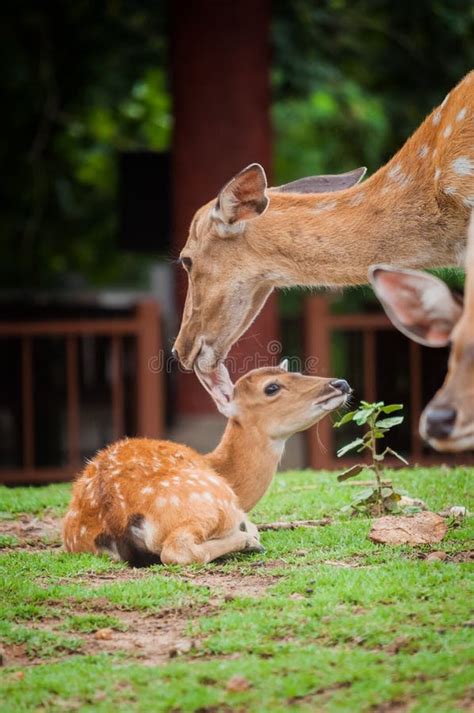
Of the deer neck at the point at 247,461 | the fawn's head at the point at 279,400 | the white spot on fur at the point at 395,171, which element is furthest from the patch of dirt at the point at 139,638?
the white spot on fur at the point at 395,171

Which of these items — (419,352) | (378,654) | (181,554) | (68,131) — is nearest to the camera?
(378,654)

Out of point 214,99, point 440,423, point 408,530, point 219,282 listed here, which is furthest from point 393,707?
point 214,99

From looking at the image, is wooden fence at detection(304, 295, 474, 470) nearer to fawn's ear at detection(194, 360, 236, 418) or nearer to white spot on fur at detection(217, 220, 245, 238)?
fawn's ear at detection(194, 360, 236, 418)

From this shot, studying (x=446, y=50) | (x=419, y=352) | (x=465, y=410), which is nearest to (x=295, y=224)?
(x=465, y=410)

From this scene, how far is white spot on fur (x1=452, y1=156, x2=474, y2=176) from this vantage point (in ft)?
20.2

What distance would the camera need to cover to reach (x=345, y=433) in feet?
39.8

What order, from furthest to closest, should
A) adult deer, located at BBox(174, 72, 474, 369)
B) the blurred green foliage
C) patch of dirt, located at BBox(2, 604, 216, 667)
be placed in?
1. the blurred green foliage
2. adult deer, located at BBox(174, 72, 474, 369)
3. patch of dirt, located at BBox(2, 604, 216, 667)

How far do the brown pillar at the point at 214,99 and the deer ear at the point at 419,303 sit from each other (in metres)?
6.61

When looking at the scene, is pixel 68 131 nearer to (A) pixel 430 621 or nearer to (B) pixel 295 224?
(B) pixel 295 224

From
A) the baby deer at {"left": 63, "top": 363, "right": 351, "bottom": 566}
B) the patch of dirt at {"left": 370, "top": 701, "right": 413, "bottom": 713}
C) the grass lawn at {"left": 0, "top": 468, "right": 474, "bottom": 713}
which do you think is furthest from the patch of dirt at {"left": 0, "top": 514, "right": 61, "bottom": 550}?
the patch of dirt at {"left": 370, "top": 701, "right": 413, "bottom": 713}

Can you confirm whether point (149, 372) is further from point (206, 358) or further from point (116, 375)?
point (206, 358)

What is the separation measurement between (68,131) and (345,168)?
3.02 metres

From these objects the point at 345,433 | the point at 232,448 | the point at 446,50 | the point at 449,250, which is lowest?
the point at 345,433

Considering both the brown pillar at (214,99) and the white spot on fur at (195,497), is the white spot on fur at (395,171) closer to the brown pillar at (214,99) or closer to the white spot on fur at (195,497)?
the white spot on fur at (195,497)
